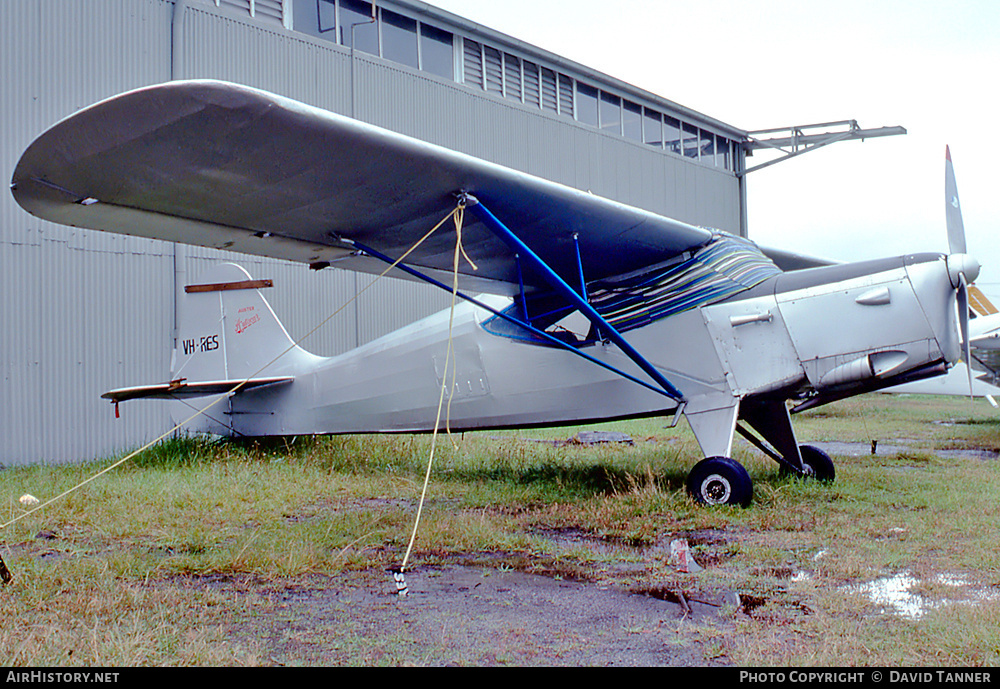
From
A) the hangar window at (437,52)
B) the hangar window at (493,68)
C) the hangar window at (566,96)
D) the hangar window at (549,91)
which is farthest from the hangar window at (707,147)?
the hangar window at (437,52)

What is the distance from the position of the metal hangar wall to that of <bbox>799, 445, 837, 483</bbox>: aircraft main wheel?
756 cm

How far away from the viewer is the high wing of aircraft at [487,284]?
4.20m

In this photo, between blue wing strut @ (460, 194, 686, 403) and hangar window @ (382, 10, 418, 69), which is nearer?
blue wing strut @ (460, 194, 686, 403)

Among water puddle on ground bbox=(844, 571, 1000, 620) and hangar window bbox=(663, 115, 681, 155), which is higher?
hangar window bbox=(663, 115, 681, 155)

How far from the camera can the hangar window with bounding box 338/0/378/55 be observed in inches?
496

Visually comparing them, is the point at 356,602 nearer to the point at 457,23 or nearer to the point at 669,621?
the point at 669,621

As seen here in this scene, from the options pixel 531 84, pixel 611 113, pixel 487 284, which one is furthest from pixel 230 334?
pixel 611 113

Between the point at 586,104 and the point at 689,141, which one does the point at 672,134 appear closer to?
the point at 689,141

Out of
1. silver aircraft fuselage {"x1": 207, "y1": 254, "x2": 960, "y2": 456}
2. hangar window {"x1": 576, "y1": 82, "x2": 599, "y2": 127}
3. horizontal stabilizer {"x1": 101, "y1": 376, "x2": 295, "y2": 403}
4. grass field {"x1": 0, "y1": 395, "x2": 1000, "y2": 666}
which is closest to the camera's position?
grass field {"x1": 0, "y1": 395, "x2": 1000, "y2": 666}

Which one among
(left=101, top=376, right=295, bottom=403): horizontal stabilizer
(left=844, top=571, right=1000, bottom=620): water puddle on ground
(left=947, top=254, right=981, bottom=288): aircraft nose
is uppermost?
(left=947, top=254, right=981, bottom=288): aircraft nose

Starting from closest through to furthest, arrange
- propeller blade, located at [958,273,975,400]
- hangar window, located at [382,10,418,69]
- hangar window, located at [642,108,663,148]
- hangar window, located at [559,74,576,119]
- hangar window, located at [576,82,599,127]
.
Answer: propeller blade, located at [958,273,975,400] → hangar window, located at [382,10,418,69] → hangar window, located at [559,74,576,119] → hangar window, located at [576,82,599,127] → hangar window, located at [642,108,663,148]

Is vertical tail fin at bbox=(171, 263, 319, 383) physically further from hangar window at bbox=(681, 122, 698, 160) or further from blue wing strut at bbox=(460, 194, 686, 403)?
hangar window at bbox=(681, 122, 698, 160)

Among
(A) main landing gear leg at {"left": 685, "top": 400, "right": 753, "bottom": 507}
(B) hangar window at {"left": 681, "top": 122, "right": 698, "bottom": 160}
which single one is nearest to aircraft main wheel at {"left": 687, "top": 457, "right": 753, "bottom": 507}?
(A) main landing gear leg at {"left": 685, "top": 400, "right": 753, "bottom": 507}

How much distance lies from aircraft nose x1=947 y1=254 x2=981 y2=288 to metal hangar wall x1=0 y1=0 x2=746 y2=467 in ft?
29.2
